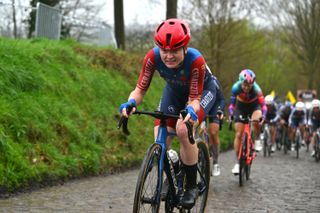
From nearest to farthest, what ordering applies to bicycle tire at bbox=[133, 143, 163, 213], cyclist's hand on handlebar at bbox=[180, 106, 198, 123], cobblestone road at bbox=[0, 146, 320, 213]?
bicycle tire at bbox=[133, 143, 163, 213] → cyclist's hand on handlebar at bbox=[180, 106, 198, 123] → cobblestone road at bbox=[0, 146, 320, 213]

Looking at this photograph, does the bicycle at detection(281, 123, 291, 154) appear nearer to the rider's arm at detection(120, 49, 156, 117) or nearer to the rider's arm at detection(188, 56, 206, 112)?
the rider's arm at detection(188, 56, 206, 112)

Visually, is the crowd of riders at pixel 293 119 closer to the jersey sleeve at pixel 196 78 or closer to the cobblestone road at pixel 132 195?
the cobblestone road at pixel 132 195

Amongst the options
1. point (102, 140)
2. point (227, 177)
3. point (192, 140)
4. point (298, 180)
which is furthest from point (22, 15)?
point (192, 140)

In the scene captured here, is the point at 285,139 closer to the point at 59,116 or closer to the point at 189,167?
the point at 59,116

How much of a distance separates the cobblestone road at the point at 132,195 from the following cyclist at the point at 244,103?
1.09 meters

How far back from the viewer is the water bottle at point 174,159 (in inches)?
232

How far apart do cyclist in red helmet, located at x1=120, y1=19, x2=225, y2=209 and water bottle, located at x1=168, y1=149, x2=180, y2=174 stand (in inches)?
3.8

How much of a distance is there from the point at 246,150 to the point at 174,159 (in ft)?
17.8

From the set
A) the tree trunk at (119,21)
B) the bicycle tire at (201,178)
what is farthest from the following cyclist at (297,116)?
the bicycle tire at (201,178)

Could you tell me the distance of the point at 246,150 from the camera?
1116 centimetres

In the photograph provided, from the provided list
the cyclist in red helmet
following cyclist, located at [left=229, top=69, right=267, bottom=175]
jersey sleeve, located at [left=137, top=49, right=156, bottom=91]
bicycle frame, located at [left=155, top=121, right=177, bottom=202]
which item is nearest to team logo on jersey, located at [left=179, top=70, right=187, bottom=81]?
the cyclist in red helmet

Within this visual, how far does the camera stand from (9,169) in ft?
27.2

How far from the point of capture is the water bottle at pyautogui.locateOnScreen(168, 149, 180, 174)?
590 centimetres

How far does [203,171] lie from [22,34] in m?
14.2
